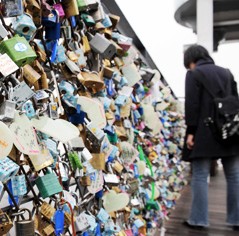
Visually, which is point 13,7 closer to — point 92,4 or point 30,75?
point 30,75

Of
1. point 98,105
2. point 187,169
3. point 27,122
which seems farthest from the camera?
point 187,169

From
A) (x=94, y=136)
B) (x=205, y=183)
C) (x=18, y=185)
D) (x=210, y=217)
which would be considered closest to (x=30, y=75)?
(x=18, y=185)

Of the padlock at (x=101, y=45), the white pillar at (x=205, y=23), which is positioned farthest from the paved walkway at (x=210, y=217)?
the white pillar at (x=205, y=23)

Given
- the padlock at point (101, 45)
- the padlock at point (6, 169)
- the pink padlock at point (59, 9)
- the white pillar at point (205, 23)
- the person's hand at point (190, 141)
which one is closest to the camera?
the padlock at point (6, 169)

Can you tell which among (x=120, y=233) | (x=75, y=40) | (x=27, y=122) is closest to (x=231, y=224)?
(x=120, y=233)

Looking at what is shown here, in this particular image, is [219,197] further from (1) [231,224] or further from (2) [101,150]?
(2) [101,150]

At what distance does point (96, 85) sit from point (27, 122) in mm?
373

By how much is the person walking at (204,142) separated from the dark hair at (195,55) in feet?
0.19

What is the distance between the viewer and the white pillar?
4.99 m

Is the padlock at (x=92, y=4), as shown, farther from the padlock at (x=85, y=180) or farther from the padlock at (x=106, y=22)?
the padlock at (x=85, y=180)

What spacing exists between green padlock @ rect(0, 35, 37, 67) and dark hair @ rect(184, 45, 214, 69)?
1.73 meters

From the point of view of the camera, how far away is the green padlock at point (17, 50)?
1.73 feet

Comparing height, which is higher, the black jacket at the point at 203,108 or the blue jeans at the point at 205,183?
the black jacket at the point at 203,108

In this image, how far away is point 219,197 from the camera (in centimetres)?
329
